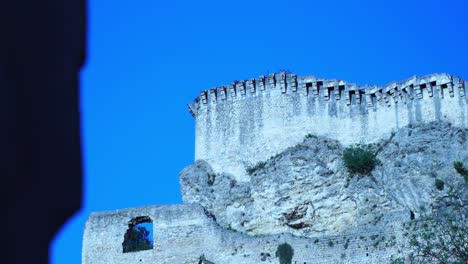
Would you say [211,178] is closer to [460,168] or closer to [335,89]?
[335,89]

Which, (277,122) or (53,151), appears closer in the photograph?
(53,151)

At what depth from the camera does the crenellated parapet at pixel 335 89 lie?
1419 inches

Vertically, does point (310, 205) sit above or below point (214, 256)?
above

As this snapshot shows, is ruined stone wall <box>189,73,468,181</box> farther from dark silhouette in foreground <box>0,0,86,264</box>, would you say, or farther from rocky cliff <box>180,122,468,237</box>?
dark silhouette in foreground <box>0,0,86,264</box>

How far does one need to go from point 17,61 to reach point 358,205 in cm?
3225

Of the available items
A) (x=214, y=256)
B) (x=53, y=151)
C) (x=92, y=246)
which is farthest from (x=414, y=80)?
(x=53, y=151)

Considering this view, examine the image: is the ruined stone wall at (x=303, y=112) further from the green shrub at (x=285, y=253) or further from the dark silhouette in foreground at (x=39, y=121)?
the dark silhouette in foreground at (x=39, y=121)

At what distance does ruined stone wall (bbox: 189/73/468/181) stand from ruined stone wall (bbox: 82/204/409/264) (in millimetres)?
5807

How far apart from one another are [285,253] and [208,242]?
3468mm

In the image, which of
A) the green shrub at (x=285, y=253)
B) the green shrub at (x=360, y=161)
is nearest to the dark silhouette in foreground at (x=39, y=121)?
the green shrub at (x=285, y=253)

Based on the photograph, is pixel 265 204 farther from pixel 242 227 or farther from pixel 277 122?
pixel 277 122

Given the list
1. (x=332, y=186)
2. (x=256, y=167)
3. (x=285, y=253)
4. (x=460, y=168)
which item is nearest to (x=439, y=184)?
(x=460, y=168)

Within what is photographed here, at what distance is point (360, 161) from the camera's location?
113 ft

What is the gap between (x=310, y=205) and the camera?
34969 mm
